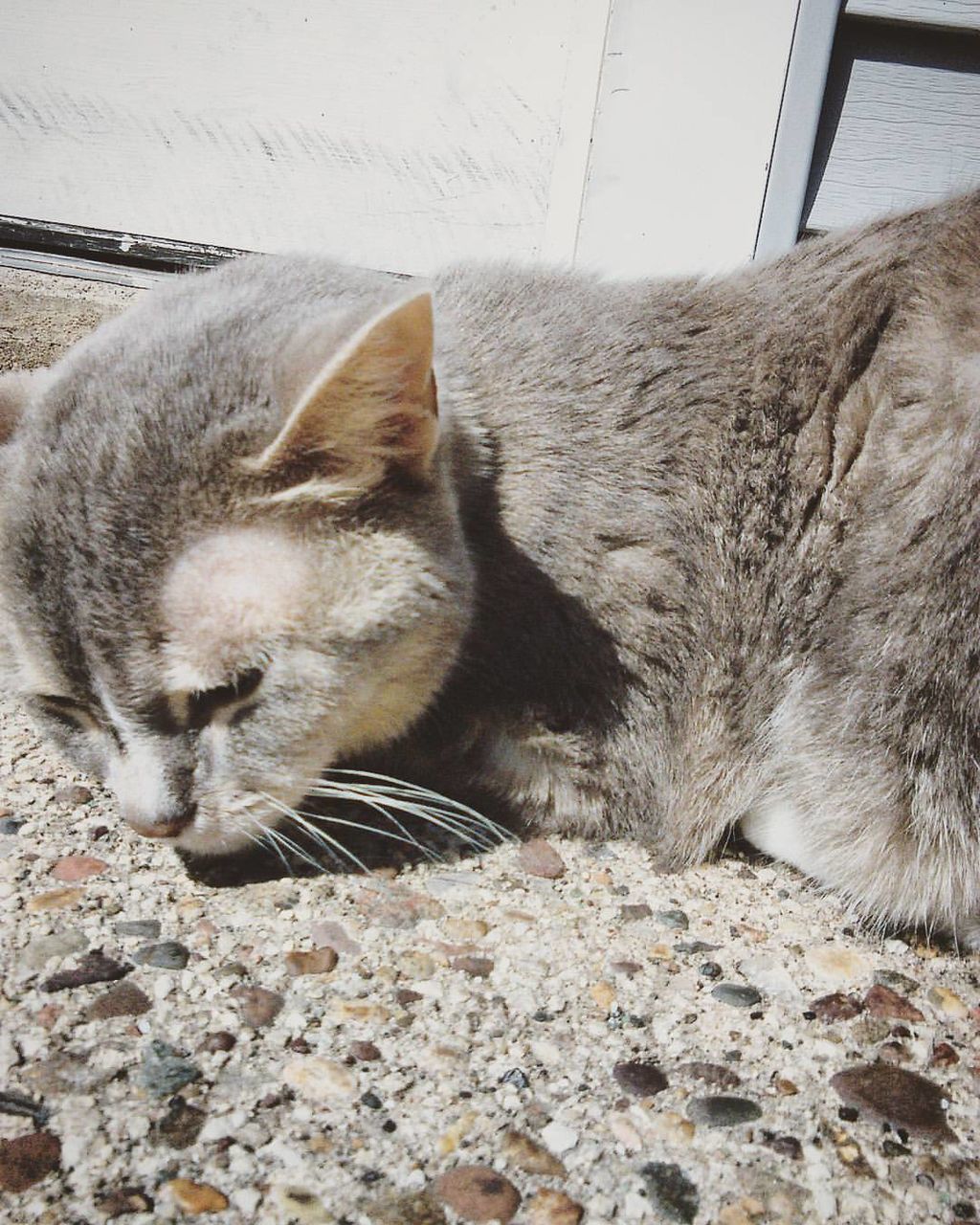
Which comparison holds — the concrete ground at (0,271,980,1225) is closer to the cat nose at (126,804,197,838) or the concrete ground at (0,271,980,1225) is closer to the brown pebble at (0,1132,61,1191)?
the brown pebble at (0,1132,61,1191)

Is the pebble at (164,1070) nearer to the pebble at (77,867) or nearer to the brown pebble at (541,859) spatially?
the pebble at (77,867)

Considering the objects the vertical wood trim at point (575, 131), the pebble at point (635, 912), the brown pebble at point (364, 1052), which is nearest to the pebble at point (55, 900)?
the brown pebble at point (364, 1052)

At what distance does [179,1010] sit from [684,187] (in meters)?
2.56

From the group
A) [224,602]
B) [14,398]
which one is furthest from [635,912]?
[14,398]

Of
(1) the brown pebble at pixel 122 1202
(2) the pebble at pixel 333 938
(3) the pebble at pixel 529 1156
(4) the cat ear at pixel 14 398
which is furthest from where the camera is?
(4) the cat ear at pixel 14 398

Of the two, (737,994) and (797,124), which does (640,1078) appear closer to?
(737,994)

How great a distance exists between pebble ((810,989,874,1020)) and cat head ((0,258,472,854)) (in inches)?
29.7

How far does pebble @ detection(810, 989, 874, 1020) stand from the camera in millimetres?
1452

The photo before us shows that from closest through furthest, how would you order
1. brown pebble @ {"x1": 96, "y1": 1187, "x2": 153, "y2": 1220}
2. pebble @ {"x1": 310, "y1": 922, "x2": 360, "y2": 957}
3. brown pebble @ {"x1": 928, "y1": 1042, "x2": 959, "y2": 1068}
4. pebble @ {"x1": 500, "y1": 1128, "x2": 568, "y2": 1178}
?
brown pebble @ {"x1": 96, "y1": 1187, "x2": 153, "y2": 1220} → pebble @ {"x1": 500, "y1": 1128, "x2": 568, "y2": 1178} → brown pebble @ {"x1": 928, "y1": 1042, "x2": 959, "y2": 1068} → pebble @ {"x1": 310, "y1": 922, "x2": 360, "y2": 957}

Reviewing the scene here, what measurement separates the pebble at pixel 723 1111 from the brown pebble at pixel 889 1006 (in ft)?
0.97

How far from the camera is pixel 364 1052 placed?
1.29 meters

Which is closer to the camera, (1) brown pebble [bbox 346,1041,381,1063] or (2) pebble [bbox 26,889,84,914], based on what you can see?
(1) brown pebble [bbox 346,1041,381,1063]

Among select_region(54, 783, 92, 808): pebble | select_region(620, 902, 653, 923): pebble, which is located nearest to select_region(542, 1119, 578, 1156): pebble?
select_region(620, 902, 653, 923): pebble

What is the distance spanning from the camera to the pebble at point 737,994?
1.46 m
